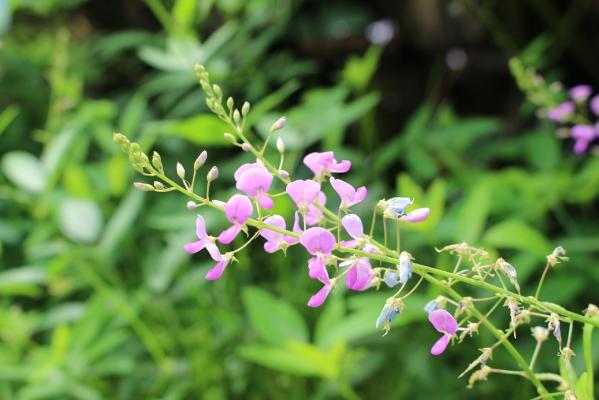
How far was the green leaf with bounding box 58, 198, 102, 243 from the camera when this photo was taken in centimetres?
151

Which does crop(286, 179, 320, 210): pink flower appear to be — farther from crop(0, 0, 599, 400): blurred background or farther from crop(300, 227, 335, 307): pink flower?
crop(0, 0, 599, 400): blurred background

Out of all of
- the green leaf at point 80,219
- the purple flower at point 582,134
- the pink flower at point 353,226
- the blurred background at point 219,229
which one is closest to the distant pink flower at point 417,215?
the pink flower at point 353,226

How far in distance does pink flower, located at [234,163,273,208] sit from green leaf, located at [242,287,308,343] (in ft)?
2.21

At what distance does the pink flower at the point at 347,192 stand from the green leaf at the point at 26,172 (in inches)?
40.9

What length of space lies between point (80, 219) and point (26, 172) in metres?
0.15

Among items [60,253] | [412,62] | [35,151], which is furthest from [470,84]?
[60,253]

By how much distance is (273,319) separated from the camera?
4.37ft

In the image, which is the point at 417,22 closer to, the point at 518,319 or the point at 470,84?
the point at 470,84

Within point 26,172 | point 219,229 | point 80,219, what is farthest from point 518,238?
point 26,172

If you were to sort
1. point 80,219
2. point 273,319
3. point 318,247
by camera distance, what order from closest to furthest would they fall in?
point 318,247, point 273,319, point 80,219

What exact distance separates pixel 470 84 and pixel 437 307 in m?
2.07

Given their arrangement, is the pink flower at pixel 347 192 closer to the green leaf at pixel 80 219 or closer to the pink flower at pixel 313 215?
the pink flower at pixel 313 215

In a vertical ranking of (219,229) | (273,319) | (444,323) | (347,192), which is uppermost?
(347,192)

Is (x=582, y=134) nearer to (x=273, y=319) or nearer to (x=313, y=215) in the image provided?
(x=273, y=319)
